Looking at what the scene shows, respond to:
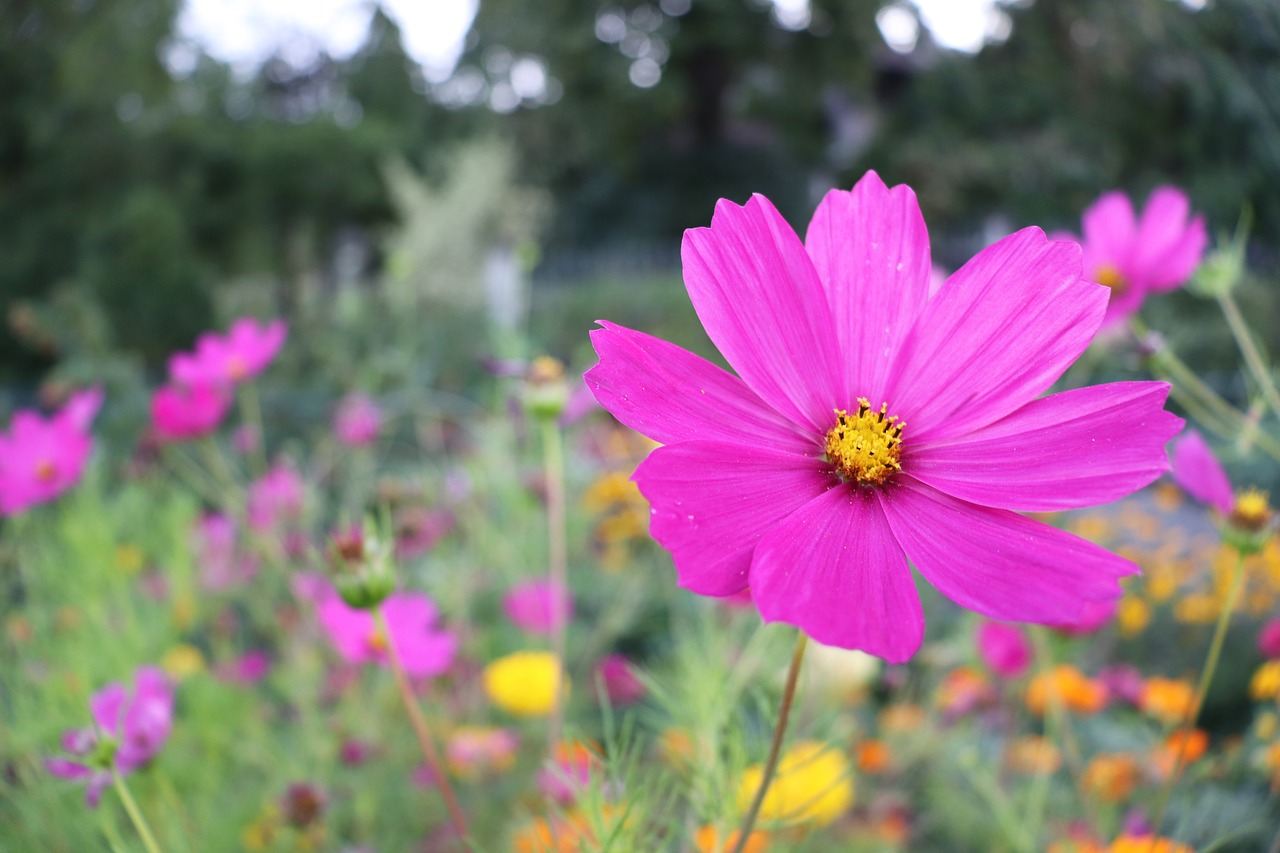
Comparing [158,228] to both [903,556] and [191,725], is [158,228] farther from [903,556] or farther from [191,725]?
[903,556]

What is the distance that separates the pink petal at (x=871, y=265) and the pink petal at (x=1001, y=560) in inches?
2.3

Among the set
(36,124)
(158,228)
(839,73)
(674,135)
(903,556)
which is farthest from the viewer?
(674,135)

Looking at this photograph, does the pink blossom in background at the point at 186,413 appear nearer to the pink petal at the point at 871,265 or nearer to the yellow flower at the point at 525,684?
the yellow flower at the point at 525,684

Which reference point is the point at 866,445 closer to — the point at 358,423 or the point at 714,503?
the point at 714,503

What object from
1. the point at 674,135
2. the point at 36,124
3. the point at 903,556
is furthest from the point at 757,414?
the point at 674,135

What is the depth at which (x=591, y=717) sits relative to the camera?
103cm

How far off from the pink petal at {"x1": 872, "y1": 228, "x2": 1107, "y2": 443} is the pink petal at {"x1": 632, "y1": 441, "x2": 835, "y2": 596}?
0.20 ft

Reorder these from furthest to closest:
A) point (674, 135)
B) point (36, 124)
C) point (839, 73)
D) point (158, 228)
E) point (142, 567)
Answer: point (674, 135), point (839, 73), point (158, 228), point (36, 124), point (142, 567)

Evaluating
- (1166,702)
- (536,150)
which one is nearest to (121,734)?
(1166,702)

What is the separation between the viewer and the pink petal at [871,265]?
30 centimetres

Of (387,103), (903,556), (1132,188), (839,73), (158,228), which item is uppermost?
(387,103)

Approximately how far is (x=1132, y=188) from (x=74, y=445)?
4181mm

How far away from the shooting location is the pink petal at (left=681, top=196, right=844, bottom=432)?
297mm

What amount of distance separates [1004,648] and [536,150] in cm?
904
